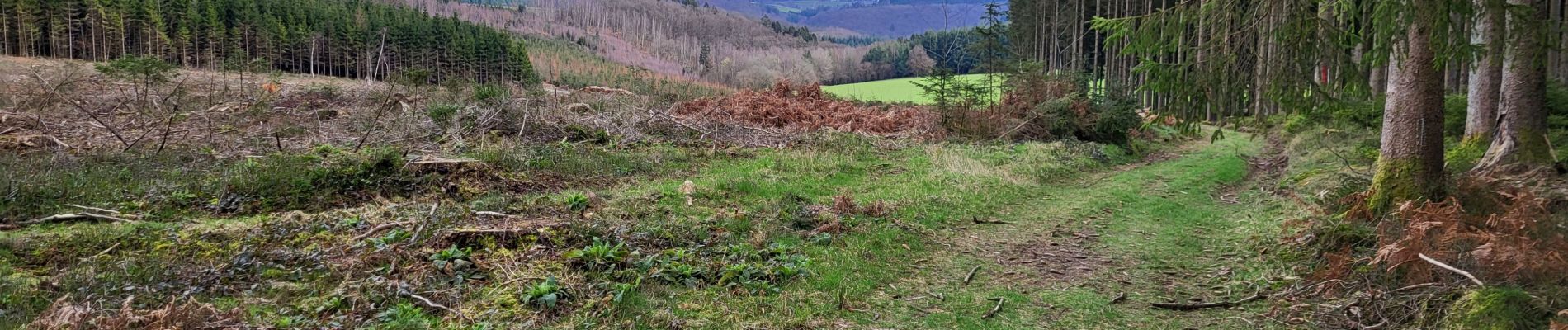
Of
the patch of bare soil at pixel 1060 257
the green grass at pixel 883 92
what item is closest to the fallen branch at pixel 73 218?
the patch of bare soil at pixel 1060 257

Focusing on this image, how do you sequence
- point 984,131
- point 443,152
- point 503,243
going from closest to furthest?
point 503,243 → point 443,152 → point 984,131

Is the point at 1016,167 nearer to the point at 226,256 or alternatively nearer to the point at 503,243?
the point at 503,243

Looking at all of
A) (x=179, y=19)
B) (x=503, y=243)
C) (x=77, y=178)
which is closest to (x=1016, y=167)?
(x=503, y=243)

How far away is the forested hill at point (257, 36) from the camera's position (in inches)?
1324

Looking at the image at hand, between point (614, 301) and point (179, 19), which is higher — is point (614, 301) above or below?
below

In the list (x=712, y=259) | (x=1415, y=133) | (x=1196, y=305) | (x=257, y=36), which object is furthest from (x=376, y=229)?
(x=257, y=36)

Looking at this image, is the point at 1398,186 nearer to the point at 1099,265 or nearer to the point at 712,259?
the point at 1099,265

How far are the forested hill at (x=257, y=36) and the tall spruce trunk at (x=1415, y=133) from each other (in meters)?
26.1

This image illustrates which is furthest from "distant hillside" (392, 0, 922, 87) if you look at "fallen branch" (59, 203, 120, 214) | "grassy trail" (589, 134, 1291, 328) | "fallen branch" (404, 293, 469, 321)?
"fallen branch" (404, 293, 469, 321)

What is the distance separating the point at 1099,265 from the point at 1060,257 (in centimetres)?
42

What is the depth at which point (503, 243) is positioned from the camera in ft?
19.5

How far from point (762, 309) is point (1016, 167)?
851 centimetres

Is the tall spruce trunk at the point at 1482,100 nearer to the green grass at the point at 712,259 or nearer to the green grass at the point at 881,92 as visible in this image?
the green grass at the point at 712,259

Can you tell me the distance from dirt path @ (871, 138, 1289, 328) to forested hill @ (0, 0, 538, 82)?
76.6 feet
